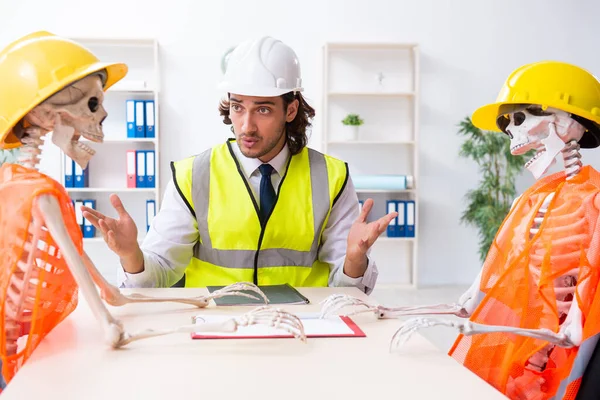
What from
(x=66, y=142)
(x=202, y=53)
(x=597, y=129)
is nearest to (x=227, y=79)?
(x=66, y=142)

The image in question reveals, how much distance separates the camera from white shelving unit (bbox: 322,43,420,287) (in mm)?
5383

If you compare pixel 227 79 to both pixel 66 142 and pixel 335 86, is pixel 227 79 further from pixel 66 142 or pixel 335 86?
pixel 335 86

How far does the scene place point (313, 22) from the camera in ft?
17.4

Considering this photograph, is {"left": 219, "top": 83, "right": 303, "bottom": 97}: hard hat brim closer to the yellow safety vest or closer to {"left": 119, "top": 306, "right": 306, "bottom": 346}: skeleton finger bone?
the yellow safety vest

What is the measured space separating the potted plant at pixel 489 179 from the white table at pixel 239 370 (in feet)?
13.0

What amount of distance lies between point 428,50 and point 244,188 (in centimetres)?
371

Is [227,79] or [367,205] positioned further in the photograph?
[227,79]

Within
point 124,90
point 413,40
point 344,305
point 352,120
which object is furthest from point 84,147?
point 413,40

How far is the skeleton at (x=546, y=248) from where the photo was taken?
4.19 ft

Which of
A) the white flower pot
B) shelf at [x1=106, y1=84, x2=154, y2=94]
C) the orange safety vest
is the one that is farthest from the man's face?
the white flower pot

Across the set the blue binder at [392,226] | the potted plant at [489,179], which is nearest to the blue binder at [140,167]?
the blue binder at [392,226]

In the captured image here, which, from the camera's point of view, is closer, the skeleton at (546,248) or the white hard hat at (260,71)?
the skeleton at (546,248)

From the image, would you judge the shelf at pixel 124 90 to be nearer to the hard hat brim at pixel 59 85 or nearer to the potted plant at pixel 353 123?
the potted plant at pixel 353 123

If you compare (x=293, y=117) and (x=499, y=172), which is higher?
(x=293, y=117)
